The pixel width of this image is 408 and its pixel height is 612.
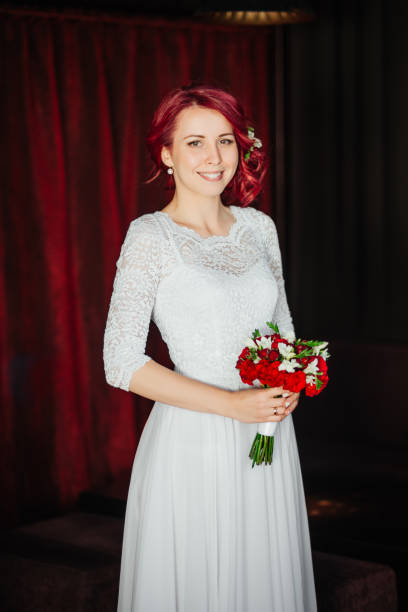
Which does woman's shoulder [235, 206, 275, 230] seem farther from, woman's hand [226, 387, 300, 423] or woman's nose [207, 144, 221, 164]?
woman's hand [226, 387, 300, 423]

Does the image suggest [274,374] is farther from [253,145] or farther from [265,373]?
[253,145]

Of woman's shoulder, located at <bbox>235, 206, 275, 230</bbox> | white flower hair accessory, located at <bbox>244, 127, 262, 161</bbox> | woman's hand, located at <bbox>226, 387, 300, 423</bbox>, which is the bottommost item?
woman's hand, located at <bbox>226, 387, 300, 423</bbox>

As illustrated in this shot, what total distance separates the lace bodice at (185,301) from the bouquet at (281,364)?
13 cm

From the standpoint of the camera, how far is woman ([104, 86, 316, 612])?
8.00ft

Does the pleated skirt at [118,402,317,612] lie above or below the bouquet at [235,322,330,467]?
below

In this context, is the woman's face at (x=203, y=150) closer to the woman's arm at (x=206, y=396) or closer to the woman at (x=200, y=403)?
the woman at (x=200, y=403)

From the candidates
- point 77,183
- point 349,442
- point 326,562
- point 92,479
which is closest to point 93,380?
point 92,479

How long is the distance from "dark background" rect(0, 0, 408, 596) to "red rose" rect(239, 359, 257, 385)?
1854 millimetres

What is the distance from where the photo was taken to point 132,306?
8.01ft

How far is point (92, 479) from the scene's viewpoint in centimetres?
498

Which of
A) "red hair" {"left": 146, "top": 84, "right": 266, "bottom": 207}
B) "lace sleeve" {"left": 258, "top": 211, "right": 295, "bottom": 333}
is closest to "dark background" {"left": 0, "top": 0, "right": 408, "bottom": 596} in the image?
"lace sleeve" {"left": 258, "top": 211, "right": 295, "bottom": 333}

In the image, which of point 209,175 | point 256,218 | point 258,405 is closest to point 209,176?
point 209,175

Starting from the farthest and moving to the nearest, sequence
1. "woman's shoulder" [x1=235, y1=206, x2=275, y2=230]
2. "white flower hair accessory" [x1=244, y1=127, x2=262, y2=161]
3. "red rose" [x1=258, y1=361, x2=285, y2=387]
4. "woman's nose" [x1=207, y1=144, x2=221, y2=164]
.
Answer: "woman's shoulder" [x1=235, y1=206, x2=275, y2=230] < "white flower hair accessory" [x1=244, y1=127, x2=262, y2=161] < "woman's nose" [x1=207, y1=144, x2=221, y2=164] < "red rose" [x1=258, y1=361, x2=285, y2=387]

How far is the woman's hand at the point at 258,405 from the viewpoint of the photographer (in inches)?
94.2
